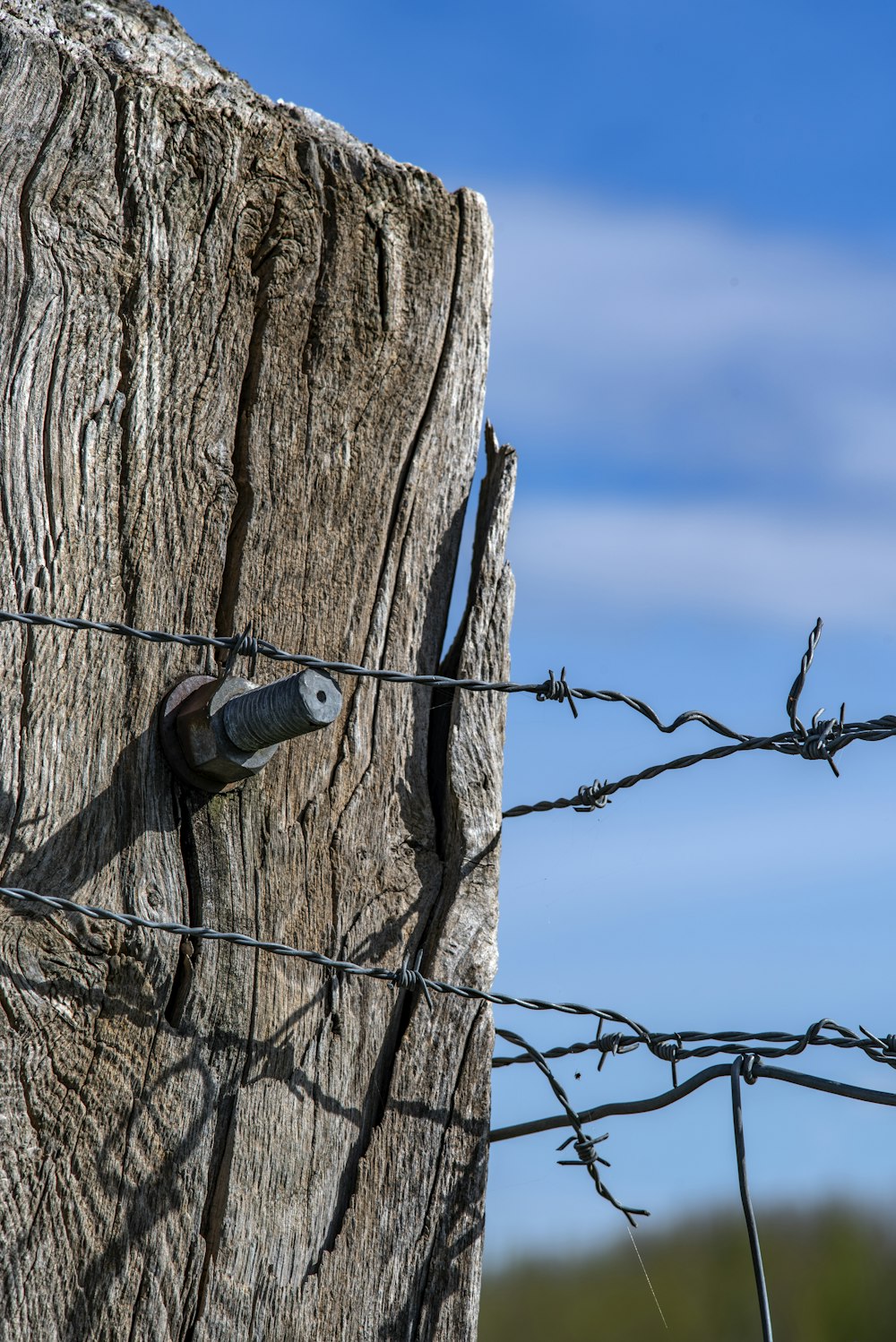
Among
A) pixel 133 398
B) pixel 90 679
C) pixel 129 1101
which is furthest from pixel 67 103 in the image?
pixel 129 1101

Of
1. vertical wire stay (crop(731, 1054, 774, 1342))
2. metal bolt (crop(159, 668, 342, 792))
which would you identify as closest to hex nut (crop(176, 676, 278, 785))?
metal bolt (crop(159, 668, 342, 792))

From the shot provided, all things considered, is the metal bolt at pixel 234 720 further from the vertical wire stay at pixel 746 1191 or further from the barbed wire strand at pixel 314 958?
the vertical wire stay at pixel 746 1191

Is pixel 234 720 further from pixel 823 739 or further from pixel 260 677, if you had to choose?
pixel 823 739

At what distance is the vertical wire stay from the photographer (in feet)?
6.32

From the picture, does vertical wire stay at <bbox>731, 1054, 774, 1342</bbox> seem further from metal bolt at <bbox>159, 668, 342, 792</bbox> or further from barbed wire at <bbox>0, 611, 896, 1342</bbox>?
metal bolt at <bbox>159, 668, 342, 792</bbox>

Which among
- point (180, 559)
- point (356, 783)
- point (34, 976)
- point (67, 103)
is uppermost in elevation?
point (67, 103)

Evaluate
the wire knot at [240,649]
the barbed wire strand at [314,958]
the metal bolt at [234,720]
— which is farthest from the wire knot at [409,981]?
the wire knot at [240,649]

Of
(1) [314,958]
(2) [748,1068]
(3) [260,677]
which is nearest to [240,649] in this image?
(3) [260,677]

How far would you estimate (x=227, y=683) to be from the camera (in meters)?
1.96

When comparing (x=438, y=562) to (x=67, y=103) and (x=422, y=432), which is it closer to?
(x=422, y=432)

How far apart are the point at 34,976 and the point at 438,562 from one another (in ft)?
3.32

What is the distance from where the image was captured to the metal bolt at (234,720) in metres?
1.87

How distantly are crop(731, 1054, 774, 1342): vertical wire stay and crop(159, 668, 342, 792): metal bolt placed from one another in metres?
0.94

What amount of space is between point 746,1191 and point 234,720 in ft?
3.77
